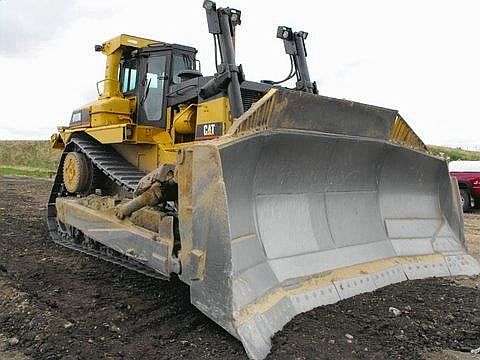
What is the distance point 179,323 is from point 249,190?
112 cm

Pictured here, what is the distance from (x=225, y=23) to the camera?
548cm

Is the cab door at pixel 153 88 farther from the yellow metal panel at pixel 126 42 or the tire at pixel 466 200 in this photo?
the tire at pixel 466 200

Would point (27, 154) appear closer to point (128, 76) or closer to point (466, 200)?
point (466, 200)

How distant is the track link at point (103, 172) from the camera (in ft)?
19.8

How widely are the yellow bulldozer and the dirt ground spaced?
0.19 m

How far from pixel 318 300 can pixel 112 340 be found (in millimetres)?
1522

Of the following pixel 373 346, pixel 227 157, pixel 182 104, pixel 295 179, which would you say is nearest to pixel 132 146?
pixel 182 104

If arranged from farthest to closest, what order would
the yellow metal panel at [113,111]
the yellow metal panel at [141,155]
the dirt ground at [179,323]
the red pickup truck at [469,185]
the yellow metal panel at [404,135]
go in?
the red pickup truck at [469,185] < the yellow metal panel at [113,111] < the yellow metal panel at [141,155] < the yellow metal panel at [404,135] < the dirt ground at [179,323]

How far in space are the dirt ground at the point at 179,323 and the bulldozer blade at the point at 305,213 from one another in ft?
0.65

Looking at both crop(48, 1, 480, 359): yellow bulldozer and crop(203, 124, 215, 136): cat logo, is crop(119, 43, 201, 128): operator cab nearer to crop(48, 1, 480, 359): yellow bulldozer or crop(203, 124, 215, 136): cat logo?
crop(48, 1, 480, 359): yellow bulldozer

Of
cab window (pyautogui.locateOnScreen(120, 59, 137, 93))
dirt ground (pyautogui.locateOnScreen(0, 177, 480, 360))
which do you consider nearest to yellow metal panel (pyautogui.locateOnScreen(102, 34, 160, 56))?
cab window (pyautogui.locateOnScreen(120, 59, 137, 93))

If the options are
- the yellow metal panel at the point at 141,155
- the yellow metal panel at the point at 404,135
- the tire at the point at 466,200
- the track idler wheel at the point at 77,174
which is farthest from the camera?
the tire at the point at 466,200

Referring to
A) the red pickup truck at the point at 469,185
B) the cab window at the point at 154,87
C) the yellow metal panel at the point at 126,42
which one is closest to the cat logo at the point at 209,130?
the cab window at the point at 154,87

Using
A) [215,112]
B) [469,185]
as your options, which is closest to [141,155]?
[215,112]
